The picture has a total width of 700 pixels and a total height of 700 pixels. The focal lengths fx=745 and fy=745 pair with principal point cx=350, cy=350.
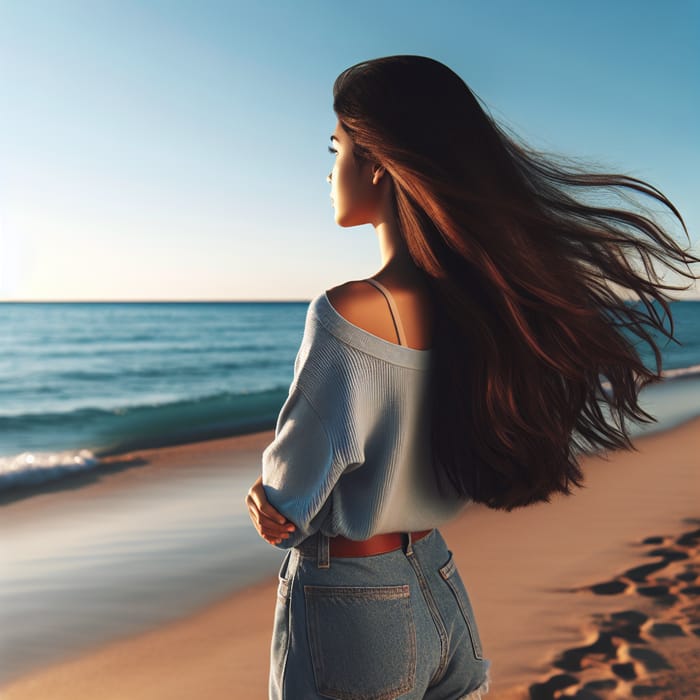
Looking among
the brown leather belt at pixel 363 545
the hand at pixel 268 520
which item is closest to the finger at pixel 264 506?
the hand at pixel 268 520

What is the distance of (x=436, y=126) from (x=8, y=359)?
25097 mm

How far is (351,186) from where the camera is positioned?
1.39 meters

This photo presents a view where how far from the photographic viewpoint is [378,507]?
1.24 m

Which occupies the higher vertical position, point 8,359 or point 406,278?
point 406,278

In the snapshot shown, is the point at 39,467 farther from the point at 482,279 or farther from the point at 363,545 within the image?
the point at 482,279

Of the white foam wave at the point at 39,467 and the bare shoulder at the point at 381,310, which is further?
the white foam wave at the point at 39,467

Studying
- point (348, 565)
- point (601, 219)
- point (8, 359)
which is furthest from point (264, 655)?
point (8, 359)

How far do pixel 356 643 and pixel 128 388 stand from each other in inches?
Answer: 671

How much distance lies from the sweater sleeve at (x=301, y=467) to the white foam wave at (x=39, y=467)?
653 cm

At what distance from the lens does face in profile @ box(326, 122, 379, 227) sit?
1368 millimetres

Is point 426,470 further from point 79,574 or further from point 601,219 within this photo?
point 79,574

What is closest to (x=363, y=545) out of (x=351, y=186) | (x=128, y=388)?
(x=351, y=186)

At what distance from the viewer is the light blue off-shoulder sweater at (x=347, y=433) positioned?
1.19 meters

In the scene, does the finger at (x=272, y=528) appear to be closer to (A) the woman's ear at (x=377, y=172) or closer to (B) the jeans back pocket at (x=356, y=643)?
(B) the jeans back pocket at (x=356, y=643)
